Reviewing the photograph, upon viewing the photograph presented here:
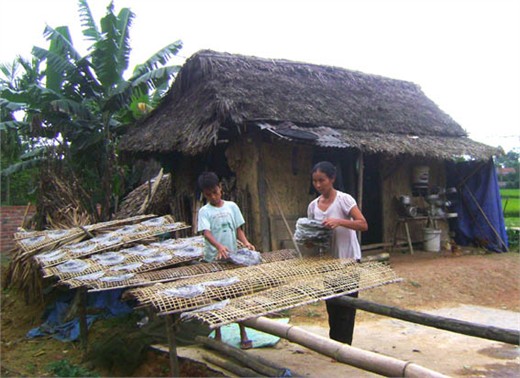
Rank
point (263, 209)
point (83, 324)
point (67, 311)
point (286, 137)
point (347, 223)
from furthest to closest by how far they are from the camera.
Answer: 1. point (263, 209)
2. point (286, 137)
3. point (67, 311)
4. point (83, 324)
5. point (347, 223)

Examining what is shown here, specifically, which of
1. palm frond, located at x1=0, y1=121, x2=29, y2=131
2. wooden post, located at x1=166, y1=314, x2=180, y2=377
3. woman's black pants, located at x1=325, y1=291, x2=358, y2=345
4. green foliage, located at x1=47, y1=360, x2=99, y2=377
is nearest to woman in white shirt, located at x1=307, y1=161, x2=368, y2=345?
woman's black pants, located at x1=325, y1=291, x2=358, y2=345

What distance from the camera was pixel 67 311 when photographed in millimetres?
5906

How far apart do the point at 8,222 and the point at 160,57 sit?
5.31 meters

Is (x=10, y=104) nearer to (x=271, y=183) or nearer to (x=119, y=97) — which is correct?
(x=119, y=97)

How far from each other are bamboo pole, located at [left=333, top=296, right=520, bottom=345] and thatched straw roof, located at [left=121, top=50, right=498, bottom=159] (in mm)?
4517

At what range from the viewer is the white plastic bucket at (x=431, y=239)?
9.73 m

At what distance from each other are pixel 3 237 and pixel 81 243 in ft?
24.2

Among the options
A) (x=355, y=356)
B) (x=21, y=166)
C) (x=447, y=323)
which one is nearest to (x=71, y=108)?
(x=21, y=166)

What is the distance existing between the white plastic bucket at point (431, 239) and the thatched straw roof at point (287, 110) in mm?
1622

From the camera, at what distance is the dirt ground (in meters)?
4.11

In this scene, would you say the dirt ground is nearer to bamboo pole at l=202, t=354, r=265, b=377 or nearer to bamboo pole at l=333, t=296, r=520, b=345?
bamboo pole at l=202, t=354, r=265, b=377

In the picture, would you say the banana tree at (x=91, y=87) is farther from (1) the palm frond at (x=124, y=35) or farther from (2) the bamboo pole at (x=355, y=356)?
(2) the bamboo pole at (x=355, y=356)

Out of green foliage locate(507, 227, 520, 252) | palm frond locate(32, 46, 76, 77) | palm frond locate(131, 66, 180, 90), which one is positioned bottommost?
green foliage locate(507, 227, 520, 252)

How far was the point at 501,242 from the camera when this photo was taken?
32.8 ft
